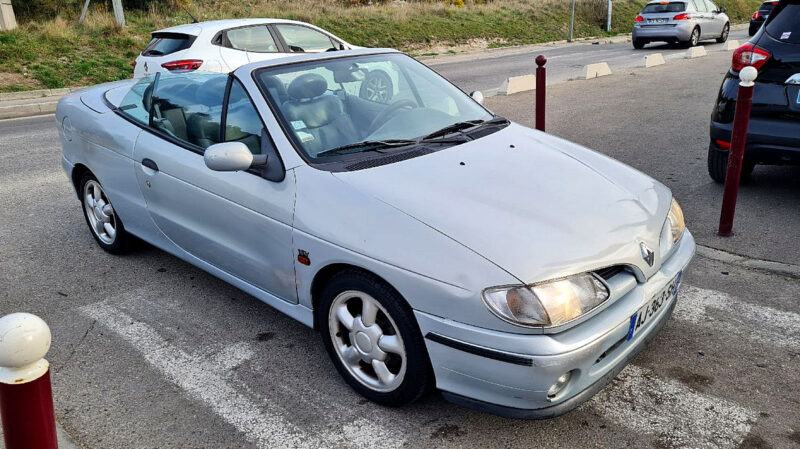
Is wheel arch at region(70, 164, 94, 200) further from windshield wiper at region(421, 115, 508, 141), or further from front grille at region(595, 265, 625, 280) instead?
front grille at region(595, 265, 625, 280)

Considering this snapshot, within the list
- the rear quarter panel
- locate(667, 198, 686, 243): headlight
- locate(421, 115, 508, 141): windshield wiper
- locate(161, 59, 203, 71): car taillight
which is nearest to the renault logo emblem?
locate(667, 198, 686, 243): headlight

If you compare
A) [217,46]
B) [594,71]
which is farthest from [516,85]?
[217,46]

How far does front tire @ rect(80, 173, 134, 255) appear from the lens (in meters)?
5.07

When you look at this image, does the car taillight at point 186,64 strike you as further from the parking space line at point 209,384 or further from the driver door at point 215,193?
the parking space line at point 209,384

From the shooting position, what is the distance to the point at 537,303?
8.83 feet

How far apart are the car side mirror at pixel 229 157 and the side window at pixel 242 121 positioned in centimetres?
22

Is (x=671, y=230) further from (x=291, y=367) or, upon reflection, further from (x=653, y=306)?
(x=291, y=367)

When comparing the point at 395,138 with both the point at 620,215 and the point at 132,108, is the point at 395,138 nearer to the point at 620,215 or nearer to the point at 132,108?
the point at 620,215

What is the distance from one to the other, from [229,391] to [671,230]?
7.69 feet

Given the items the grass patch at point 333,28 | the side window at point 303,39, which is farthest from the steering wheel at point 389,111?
the grass patch at point 333,28

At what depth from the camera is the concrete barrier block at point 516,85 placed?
1231 centimetres

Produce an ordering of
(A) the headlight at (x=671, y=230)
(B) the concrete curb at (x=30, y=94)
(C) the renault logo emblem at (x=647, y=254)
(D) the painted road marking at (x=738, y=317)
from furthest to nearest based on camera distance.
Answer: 1. (B) the concrete curb at (x=30, y=94)
2. (D) the painted road marking at (x=738, y=317)
3. (A) the headlight at (x=671, y=230)
4. (C) the renault logo emblem at (x=647, y=254)

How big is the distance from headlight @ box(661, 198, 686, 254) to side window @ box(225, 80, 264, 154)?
2077 millimetres

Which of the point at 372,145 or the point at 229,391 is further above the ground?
the point at 372,145
